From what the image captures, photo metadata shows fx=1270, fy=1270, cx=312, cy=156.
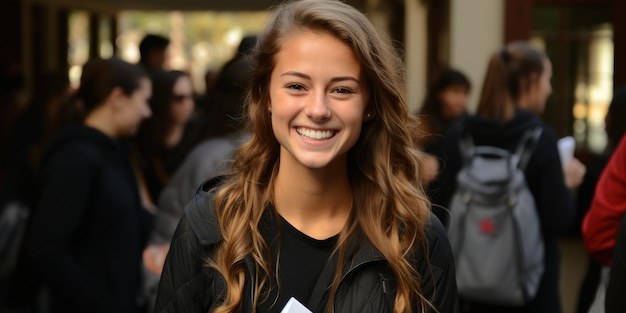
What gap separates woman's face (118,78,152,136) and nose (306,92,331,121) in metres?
2.74

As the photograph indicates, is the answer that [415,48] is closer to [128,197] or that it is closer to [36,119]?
[36,119]

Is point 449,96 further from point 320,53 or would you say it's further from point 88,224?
point 320,53

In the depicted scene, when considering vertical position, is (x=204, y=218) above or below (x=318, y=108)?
below

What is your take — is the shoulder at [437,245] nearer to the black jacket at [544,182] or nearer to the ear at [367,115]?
the ear at [367,115]

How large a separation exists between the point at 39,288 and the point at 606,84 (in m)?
4.57

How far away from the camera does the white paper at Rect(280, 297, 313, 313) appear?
9.03ft

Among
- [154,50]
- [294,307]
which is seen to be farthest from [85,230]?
[154,50]

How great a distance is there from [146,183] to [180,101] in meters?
0.50

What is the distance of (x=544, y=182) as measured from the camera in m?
5.54

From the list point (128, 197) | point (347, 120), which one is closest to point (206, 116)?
point (128, 197)

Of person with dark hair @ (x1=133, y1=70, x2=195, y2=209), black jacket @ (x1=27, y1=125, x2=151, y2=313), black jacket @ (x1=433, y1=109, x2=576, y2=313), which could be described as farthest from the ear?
person with dark hair @ (x1=133, y1=70, x2=195, y2=209)

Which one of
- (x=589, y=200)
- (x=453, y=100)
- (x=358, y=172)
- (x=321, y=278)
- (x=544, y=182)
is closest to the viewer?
(x=321, y=278)

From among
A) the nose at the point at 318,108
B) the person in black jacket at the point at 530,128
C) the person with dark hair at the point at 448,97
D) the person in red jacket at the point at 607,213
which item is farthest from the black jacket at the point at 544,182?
the nose at the point at 318,108

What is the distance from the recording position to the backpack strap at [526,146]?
5531 mm
